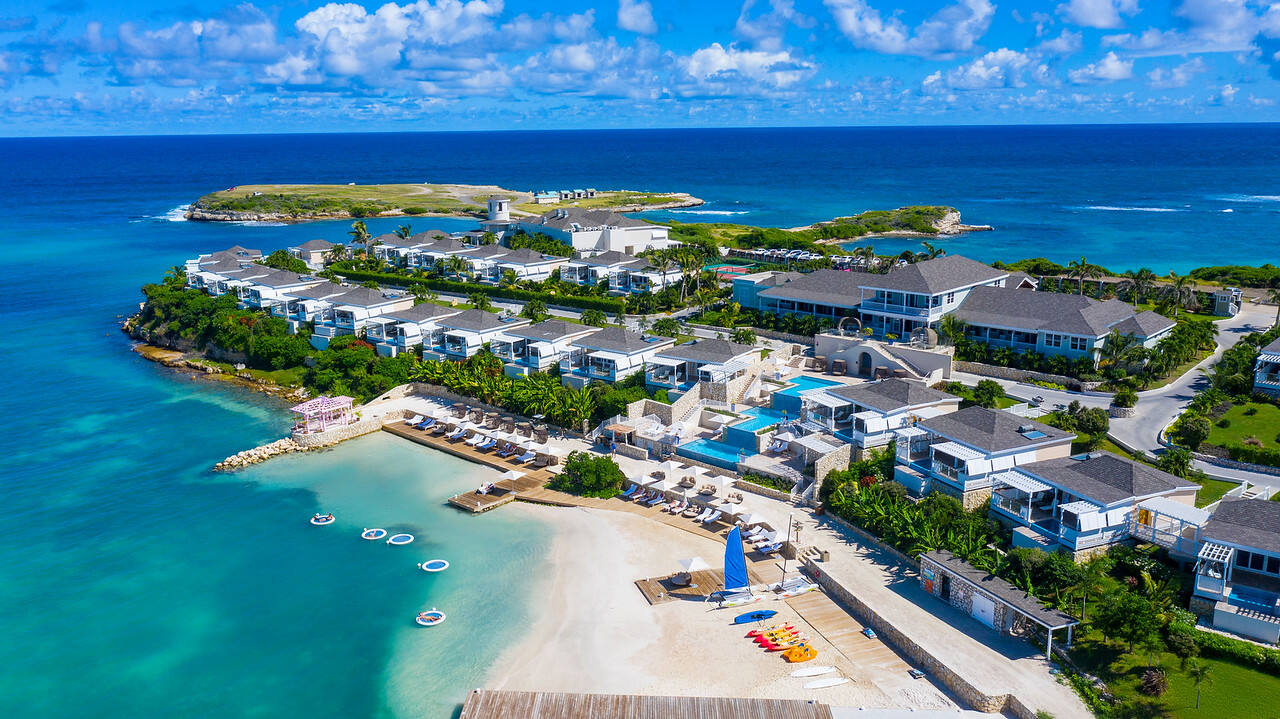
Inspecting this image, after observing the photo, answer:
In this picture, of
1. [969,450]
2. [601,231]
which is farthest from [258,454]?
[601,231]

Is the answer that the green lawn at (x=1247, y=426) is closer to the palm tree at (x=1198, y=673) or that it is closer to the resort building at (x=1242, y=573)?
the resort building at (x=1242, y=573)

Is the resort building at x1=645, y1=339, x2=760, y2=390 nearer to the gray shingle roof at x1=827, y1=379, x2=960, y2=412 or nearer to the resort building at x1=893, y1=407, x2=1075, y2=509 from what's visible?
the gray shingle roof at x1=827, y1=379, x2=960, y2=412

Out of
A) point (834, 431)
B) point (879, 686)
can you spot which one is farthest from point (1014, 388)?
point (879, 686)

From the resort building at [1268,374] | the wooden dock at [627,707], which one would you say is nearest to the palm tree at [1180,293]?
the resort building at [1268,374]

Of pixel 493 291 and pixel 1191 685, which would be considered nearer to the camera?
pixel 1191 685

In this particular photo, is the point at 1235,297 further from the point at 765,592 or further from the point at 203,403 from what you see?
the point at 203,403

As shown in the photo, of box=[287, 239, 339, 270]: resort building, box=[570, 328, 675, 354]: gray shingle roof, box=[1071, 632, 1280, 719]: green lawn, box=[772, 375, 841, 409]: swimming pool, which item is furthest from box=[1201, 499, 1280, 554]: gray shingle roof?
box=[287, 239, 339, 270]: resort building

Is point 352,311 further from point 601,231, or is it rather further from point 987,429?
point 987,429
